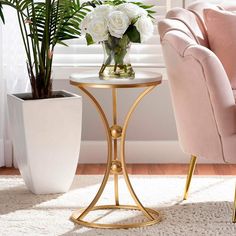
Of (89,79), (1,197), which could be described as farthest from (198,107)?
(1,197)

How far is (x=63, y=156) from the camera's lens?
12.8 feet

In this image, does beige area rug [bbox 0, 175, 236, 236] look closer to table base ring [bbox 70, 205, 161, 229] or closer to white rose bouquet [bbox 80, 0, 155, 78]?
table base ring [bbox 70, 205, 161, 229]

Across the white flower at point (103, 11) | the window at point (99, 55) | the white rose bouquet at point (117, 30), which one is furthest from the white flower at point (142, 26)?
the window at point (99, 55)

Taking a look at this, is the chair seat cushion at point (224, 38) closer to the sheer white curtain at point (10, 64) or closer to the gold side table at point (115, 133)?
the gold side table at point (115, 133)

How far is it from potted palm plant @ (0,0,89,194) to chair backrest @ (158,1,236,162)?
0.57 meters

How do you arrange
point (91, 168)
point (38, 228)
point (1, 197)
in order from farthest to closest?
point (91, 168)
point (1, 197)
point (38, 228)

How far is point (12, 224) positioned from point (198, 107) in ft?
3.38

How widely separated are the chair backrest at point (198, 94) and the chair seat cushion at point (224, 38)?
232mm

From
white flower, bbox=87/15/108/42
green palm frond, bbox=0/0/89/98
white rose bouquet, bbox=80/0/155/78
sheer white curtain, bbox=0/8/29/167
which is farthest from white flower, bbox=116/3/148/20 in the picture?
sheer white curtain, bbox=0/8/29/167

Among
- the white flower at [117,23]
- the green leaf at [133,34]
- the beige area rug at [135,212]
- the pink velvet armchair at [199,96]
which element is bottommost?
the beige area rug at [135,212]

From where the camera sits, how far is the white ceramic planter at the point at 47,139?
380 cm

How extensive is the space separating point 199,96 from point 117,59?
0.42m

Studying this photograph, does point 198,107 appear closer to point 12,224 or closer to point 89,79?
point 89,79

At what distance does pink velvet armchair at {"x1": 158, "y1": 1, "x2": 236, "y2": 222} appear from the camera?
3.34 m
